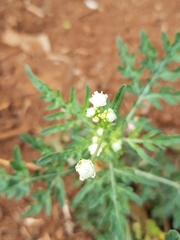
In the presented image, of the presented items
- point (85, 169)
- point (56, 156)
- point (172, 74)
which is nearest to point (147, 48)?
point (172, 74)

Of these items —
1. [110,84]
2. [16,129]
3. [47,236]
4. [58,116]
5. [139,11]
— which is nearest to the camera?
[58,116]

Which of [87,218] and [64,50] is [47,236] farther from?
[64,50]

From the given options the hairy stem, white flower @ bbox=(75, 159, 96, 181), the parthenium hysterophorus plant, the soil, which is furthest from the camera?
the soil

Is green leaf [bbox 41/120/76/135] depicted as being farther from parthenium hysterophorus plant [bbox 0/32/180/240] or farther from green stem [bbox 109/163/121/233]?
green stem [bbox 109/163/121/233]

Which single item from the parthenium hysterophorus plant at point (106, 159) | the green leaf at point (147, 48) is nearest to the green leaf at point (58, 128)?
the parthenium hysterophorus plant at point (106, 159)

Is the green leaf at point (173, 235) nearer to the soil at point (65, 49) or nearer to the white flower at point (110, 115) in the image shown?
the white flower at point (110, 115)

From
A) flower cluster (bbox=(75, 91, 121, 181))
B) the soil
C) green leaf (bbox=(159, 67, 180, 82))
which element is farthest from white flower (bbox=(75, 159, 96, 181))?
the soil

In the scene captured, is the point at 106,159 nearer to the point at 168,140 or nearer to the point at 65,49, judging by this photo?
the point at 168,140

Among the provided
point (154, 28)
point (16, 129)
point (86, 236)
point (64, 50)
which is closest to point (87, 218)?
point (86, 236)
